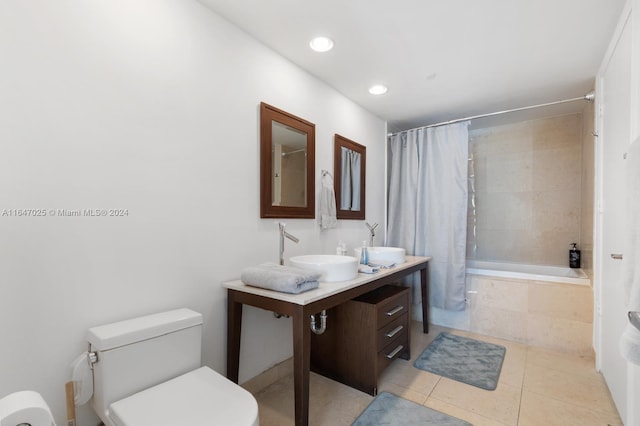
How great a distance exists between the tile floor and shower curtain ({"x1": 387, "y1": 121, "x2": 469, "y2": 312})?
2.75 ft

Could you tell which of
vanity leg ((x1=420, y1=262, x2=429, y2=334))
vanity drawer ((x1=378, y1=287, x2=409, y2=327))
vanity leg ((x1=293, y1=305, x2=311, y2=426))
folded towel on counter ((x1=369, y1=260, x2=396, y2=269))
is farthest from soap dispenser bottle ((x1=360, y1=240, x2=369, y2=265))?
vanity leg ((x1=293, y1=305, x2=311, y2=426))

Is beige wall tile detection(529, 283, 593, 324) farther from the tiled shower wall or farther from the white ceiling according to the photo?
the white ceiling

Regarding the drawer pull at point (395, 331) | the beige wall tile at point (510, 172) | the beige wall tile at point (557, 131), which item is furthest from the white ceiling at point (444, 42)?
the drawer pull at point (395, 331)

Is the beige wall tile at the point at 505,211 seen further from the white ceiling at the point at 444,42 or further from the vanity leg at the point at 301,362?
the vanity leg at the point at 301,362

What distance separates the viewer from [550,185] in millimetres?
3289

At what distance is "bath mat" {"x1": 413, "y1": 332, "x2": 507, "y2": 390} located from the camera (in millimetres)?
2068

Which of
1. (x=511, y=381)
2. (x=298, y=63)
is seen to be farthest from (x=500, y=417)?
(x=298, y=63)

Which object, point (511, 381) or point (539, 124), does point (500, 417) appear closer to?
point (511, 381)

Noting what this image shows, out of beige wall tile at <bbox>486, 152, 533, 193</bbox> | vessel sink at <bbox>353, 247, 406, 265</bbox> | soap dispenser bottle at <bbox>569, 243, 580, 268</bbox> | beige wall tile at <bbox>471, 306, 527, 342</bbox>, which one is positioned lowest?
beige wall tile at <bbox>471, 306, 527, 342</bbox>

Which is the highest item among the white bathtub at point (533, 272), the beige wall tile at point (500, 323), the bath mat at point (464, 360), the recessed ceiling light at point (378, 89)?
the recessed ceiling light at point (378, 89)

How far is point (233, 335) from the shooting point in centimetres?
168

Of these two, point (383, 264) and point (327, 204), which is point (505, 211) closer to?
point (383, 264)

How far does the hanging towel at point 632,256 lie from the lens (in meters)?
0.87

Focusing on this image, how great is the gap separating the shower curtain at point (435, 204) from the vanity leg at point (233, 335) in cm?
201
